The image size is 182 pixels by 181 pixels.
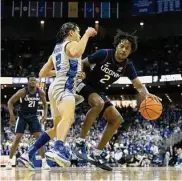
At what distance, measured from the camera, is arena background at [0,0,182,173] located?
86.4 feet

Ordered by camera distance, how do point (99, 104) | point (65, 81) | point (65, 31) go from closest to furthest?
point (65, 81)
point (65, 31)
point (99, 104)

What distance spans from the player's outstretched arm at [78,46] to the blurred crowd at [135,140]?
34.3 ft

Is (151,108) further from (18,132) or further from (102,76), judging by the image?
(18,132)

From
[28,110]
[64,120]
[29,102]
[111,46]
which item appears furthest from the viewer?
[111,46]

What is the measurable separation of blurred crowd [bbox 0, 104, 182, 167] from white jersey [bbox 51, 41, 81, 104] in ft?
33.4

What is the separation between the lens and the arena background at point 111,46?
26.3 metres

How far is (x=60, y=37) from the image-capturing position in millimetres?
5438

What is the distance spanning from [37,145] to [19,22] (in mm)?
25803

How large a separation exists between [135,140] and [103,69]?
54.8 ft

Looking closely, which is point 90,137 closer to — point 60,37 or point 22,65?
point 22,65

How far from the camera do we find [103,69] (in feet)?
20.2

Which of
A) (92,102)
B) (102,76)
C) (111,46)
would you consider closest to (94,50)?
(111,46)

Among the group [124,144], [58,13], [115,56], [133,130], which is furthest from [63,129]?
[58,13]

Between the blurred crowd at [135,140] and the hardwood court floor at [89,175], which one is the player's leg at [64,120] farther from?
the blurred crowd at [135,140]
